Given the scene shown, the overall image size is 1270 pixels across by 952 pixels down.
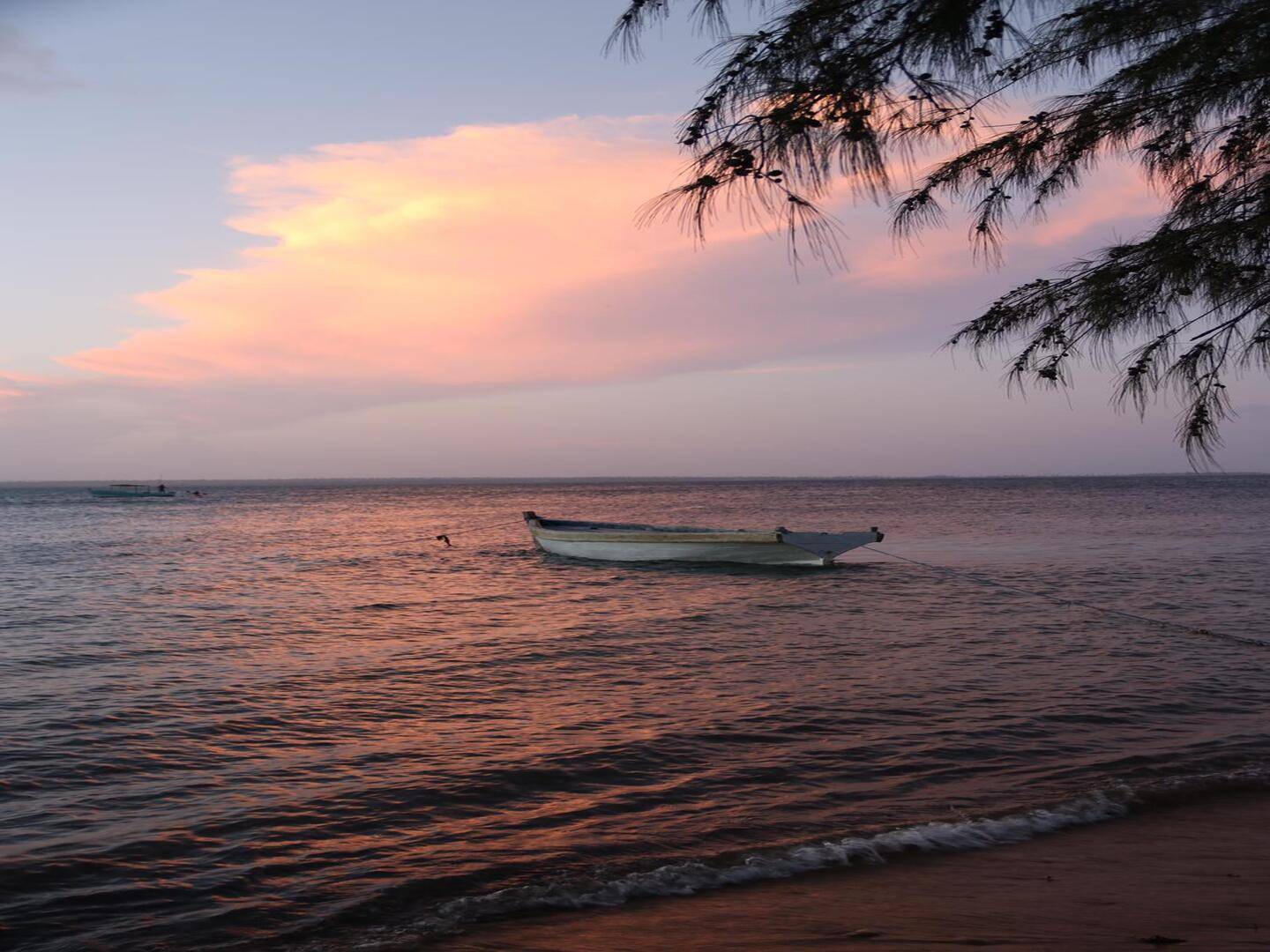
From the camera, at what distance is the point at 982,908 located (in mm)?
4996

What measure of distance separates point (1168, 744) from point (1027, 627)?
7.72 meters

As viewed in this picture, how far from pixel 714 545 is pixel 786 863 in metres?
21.0

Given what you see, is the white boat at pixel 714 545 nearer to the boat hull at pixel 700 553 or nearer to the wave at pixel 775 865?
the boat hull at pixel 700 553

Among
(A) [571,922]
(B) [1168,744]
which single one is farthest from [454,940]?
(B) [1168,744]

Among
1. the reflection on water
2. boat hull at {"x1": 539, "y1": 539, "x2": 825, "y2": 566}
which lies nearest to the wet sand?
the reflection on water

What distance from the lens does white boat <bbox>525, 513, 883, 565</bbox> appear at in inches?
1027

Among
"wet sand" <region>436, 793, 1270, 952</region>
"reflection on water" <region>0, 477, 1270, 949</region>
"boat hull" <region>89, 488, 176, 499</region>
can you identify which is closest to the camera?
"wet sand" <region>436, 793, 1270, 952</region>

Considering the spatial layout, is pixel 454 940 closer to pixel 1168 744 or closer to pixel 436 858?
pixel 436 858

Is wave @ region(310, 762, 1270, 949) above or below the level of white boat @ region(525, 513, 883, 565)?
below

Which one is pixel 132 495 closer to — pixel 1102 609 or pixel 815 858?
pixel 1102 609

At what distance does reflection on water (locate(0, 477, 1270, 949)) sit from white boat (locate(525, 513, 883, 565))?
Answer: 3.61 metres

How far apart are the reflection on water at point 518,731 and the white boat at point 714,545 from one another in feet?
11.8

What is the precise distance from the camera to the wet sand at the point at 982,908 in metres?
4.63

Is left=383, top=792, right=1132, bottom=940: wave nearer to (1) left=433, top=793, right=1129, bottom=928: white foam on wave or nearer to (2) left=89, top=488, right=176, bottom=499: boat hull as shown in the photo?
(1) left=433, top=793, right=1129, bottom=928: white foam on wave
